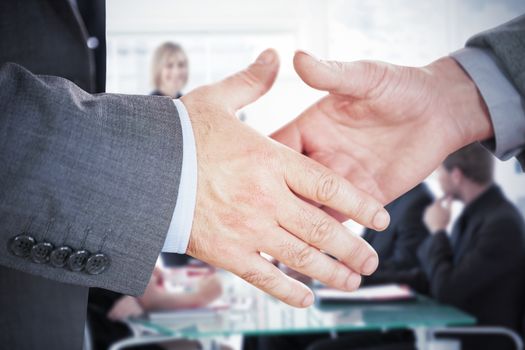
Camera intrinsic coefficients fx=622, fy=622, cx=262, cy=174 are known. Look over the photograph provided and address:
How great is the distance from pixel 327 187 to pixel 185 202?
8.0 inches

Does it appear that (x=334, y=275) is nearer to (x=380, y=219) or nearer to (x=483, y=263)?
(x=380, y=219)

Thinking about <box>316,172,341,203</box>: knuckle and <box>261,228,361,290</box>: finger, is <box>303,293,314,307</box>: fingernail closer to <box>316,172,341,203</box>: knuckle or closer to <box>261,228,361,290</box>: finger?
<box>261,228,361,290</box>: finger

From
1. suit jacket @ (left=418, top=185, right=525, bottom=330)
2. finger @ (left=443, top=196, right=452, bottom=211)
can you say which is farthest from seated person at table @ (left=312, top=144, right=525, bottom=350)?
finger @ (left=443, top=196, right=452, bottom=211)

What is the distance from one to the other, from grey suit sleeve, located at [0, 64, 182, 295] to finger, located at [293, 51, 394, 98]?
224 mm

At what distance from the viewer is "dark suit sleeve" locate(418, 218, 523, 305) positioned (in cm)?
256

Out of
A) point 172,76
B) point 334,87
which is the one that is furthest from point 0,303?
point 172,76

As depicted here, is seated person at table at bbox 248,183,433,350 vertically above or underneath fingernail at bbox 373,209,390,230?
underneath

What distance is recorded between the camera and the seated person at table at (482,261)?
257 cm

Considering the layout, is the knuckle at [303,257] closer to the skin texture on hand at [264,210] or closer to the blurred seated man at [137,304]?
the skin texture on hand at [264,210]

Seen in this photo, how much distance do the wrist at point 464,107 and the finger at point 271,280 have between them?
0.41m

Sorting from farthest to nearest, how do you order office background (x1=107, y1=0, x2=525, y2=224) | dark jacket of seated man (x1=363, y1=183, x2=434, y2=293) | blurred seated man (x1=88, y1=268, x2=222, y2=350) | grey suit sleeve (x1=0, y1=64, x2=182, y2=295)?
office background (x1=107, y1=0, x2=525, y2=224), dark jacket of seated man (x1=363, y1=183, x2=434, y2=293), blurred seated man (x1=88, y1=268, x2=222, y2=350), grey suit sleeve (x1=0, y1=64, x2=182, y2=295)

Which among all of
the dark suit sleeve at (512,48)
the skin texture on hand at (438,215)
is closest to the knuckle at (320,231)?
the dark suit sleeve at (512,48)

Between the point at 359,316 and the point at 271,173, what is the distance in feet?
5.07

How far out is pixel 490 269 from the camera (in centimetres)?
258
